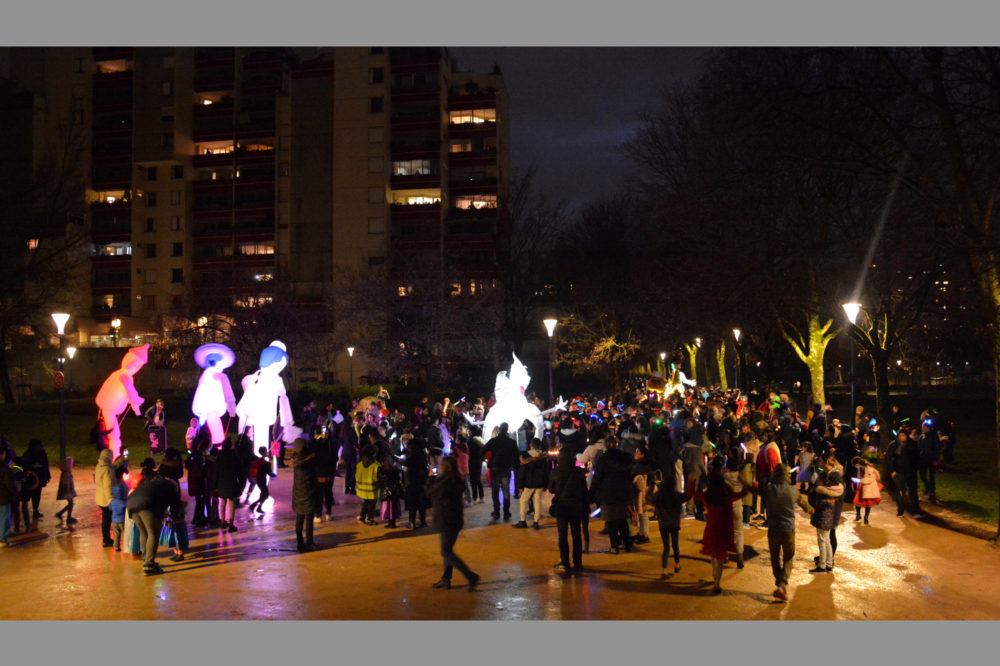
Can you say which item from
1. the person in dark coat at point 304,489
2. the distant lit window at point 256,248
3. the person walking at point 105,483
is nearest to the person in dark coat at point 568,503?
the person in dark coat at point 304,489

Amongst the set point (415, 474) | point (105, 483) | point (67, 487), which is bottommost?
point (67, 487)

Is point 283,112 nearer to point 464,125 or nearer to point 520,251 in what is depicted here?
point 464,125

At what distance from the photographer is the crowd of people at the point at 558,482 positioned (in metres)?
9.95

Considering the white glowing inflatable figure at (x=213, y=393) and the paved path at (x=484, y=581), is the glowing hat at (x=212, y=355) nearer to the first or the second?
the white glowing inflatable figure at (x=213, y=393)

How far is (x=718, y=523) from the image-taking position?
31.0ft

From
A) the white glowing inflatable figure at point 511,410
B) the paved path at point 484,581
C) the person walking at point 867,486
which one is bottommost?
the paved path at point 484,581

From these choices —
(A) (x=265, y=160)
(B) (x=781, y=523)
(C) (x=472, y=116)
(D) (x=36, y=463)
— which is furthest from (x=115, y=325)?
(B) (x=781, y=523)

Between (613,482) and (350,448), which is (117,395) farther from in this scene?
(613,482)

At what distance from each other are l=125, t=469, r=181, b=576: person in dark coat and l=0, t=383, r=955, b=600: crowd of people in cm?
2

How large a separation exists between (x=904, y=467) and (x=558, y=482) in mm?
7940

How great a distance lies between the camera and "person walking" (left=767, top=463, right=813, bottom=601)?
913cm

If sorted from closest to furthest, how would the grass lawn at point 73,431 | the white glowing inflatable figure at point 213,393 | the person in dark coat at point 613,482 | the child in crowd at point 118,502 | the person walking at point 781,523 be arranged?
the person walking at point 781,523
the person in dark coat at point 613,482
the child in crowd at point 118,502
the white glowing inflatable figure at point 213,393
the grass lawn at point 73,431

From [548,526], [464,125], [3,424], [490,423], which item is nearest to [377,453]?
[548,526]

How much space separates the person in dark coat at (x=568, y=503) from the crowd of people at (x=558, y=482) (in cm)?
2
